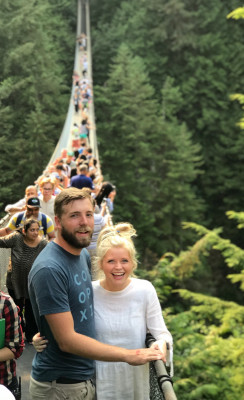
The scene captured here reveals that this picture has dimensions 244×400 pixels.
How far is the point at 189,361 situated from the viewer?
7418mm

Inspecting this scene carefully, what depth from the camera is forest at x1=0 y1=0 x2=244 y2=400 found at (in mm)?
8055

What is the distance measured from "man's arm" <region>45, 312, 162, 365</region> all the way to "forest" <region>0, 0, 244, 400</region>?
15.9 ft

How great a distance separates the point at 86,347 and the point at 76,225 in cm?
39

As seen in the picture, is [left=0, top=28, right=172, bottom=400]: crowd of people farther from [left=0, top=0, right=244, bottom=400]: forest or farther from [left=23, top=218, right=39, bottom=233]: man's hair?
[left=0, top=0, right=244, bottom=400]: forest

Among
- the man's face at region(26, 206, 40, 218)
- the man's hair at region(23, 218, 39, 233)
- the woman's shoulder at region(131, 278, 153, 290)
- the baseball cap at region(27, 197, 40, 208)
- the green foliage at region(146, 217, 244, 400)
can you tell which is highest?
the baseball cap at region(27, 197, 40, 208)

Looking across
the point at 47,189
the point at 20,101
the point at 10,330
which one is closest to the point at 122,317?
the point at 10,330

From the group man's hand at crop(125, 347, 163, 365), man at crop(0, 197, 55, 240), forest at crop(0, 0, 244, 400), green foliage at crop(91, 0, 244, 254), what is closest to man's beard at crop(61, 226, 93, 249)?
man's hand at crop(125, 347, 163, 365)

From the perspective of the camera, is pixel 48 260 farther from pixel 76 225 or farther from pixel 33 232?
pixel 33 232

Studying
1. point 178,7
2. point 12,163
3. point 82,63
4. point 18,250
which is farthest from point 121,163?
point 18,250

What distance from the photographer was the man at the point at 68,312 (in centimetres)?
171

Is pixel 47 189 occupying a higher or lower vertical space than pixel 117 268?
higher

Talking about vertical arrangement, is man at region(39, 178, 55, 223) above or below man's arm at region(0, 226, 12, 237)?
above

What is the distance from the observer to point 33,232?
11.6ft

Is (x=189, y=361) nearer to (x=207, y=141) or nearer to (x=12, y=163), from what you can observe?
(x=12, y=163)
